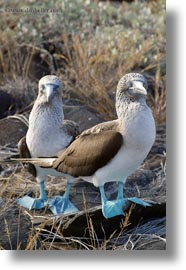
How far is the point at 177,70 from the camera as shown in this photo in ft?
8.64

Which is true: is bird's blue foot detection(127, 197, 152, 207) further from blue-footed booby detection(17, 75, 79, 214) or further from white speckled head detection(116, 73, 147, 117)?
white speckled head detection(116, 73, 147, 117)

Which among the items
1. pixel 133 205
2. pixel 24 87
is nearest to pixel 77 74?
pixel 24 87

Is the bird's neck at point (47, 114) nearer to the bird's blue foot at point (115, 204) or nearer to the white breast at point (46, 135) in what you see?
the white breast at point (46, 135)

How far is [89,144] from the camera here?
2.45 metres

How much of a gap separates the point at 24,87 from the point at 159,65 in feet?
1.72

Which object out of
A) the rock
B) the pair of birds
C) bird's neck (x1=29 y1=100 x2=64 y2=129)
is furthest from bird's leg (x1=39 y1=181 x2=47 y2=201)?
bird's neck (x1=29 y1=100 x2=64 y2=129)

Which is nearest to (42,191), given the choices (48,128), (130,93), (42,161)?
(42,161)

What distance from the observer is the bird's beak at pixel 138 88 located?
2387mm

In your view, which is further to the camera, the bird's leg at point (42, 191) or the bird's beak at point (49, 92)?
the bird's leg at point (42, 191)

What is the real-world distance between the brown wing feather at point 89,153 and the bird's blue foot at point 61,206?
129mm

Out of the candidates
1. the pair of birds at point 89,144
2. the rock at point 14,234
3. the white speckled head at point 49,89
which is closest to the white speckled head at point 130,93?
the pair of birds at point 89,144

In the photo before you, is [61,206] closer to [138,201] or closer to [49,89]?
[138,201]

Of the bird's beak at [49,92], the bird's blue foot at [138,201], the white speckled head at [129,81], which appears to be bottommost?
the bird's blue foot at [138,201]

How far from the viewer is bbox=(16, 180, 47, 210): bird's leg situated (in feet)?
8.52
